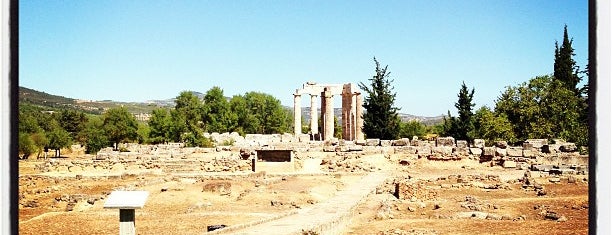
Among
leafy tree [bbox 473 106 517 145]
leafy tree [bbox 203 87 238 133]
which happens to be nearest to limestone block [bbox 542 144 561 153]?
leafy tree [bbox 473 106 517 145]

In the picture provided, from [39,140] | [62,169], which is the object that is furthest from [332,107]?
[39,140]

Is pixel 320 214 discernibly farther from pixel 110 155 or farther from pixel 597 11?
pixel 110 155

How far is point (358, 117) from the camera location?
42938 millimetres

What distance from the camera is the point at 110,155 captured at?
32250 millimetres

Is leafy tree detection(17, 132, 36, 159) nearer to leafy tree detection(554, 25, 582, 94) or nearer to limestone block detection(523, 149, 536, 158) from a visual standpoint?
limestone block detection(523, 149, 536, 158)

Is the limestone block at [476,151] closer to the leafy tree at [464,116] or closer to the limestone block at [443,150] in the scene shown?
the limestone block at [443,150]

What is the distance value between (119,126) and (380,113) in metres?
30.0

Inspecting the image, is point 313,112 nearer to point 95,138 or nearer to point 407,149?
point 95,138

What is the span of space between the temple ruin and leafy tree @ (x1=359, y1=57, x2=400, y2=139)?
276 centimetres

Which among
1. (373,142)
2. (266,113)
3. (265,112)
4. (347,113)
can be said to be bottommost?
(373,142)

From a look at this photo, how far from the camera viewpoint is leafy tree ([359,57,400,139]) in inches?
1550

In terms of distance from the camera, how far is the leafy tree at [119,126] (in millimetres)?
57244

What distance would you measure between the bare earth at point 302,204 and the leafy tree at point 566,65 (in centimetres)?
2298

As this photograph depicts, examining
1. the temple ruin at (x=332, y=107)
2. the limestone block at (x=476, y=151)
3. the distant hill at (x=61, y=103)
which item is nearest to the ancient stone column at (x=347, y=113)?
the temple ruin at (x=332, y=107)
